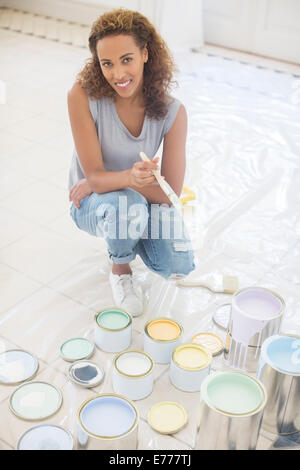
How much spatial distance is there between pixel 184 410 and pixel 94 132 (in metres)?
0.80

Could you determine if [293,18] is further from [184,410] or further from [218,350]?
[184,410]

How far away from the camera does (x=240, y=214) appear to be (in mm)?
2240

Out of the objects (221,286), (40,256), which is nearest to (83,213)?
(40,256)

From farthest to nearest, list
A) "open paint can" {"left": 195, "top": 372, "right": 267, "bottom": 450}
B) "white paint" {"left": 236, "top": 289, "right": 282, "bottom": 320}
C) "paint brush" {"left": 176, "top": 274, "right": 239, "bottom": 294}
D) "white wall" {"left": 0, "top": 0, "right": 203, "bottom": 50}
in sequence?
"white wall" {"left": 0, "top": 0, "right": 203, "bottom": 50} → "paint brush" {"left": 176, "top": 274, "right": 239, "bottom": 294} → "white paint" {"left": 236, "top": 289, "right": 282, "bottom": 320} → "open paint can" {"left": 195, "top": 372, "right": 267, "bottom": 450}

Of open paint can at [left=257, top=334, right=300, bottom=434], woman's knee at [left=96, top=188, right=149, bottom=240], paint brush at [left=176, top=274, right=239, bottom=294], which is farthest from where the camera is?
paint brush at [left=176, top=274, right=239, bottom=294]

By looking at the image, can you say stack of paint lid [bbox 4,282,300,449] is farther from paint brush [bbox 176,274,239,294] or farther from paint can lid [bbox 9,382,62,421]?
paint brush [bbox 176,274,239,294]

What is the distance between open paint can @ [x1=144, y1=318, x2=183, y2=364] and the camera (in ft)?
4.92

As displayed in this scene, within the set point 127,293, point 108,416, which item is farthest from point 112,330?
point 108,416

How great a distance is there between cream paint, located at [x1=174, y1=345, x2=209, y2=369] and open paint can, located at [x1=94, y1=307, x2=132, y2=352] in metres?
0.15

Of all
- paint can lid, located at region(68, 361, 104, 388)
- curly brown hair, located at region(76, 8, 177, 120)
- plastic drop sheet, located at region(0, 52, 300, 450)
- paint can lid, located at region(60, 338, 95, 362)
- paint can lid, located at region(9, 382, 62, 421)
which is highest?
curly brown hair, located at region(76, 8, 177, 120)

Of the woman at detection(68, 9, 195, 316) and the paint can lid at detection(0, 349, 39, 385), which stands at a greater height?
the woman at detection(68, 9, 195, 316)

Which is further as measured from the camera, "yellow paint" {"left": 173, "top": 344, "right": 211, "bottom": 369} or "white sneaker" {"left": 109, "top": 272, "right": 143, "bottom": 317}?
"white sneaker" {"left": 109, "top": 272, "right": 143, "bottom": 317}

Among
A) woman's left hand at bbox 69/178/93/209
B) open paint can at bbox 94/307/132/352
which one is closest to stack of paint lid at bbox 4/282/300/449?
open paint can at bbox 94/307/132/352

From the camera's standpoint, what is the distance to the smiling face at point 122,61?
4.93 feet
